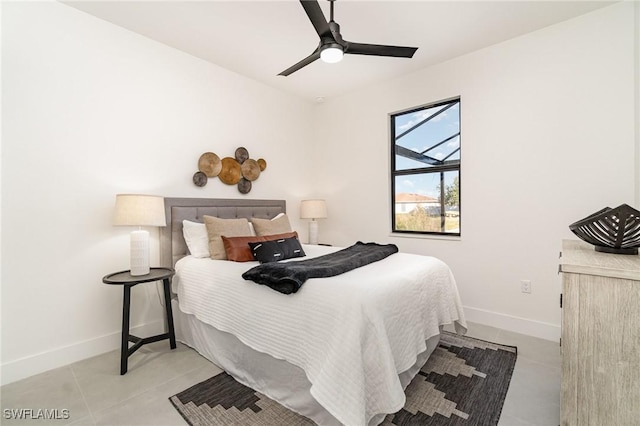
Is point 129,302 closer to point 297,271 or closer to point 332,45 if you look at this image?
point 297,271

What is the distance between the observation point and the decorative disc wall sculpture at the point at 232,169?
3.21m

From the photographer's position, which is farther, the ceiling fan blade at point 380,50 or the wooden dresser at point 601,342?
A: the ceiling fan blade at point 380,50

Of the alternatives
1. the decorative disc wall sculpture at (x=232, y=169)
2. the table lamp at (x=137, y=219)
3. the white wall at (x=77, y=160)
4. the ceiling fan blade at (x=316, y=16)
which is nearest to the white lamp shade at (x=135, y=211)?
the table lamp at (x=137, y=219)

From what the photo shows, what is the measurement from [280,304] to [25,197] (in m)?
2.06

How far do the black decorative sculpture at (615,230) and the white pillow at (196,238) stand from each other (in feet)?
8.88

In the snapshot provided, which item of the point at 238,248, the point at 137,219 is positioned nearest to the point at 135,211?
the point at 137,219

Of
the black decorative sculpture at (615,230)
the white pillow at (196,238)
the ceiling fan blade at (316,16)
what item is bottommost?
the white pillow at (196,238)

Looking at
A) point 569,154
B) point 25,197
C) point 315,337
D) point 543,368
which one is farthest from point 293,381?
point 569,154

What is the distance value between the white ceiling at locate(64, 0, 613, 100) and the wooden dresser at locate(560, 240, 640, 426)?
2252 mm

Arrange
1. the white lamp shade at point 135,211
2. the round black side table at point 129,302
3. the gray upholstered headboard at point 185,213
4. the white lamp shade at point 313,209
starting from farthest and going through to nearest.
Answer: the white lamp shade at point 313,209, the gray upholstered headboard at point 185,213, the white lamp shade at point 135,211, the round black side table at point 129,302

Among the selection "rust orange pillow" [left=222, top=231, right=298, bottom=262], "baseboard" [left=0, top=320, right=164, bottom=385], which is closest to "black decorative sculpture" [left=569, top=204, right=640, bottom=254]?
"rust orange pillow" [left=222, top=231, right=298, bottom=262]

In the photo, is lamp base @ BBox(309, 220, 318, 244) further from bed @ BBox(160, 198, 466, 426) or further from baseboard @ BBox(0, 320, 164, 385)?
baseboard @ BBox(0, 320, 164, 385)

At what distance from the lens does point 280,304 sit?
1.75 meters

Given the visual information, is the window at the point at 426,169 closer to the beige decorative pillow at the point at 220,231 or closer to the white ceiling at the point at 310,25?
the white ceiling at the point at 310,25
